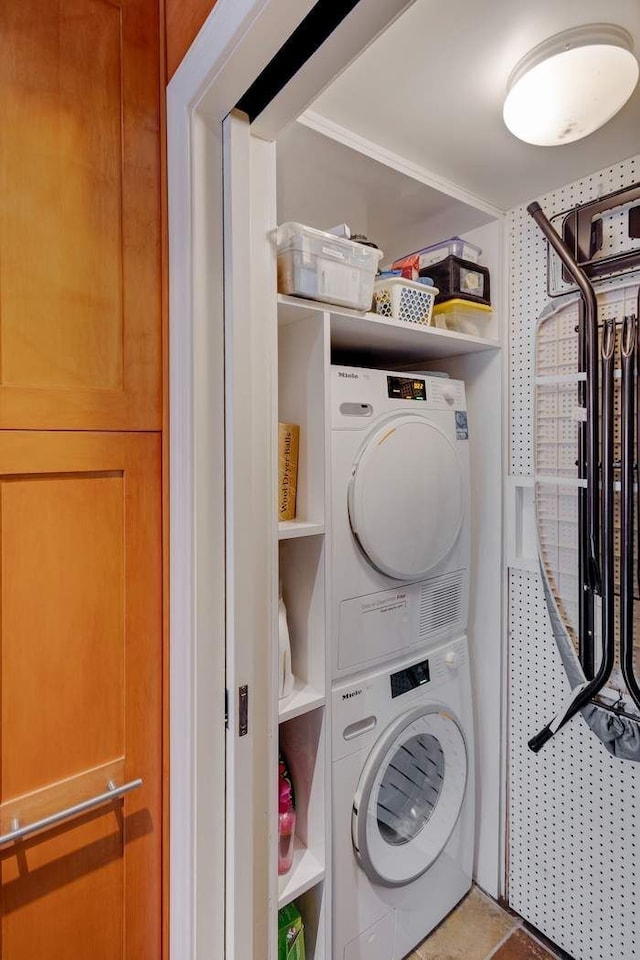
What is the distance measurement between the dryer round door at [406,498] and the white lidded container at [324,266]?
387 millimetres

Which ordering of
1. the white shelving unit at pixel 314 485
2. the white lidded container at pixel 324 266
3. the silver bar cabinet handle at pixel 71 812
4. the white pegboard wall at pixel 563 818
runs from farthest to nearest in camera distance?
1. the white pegboard wall at pixel 563 818
2. the white shelving unit at pixel 314 485
3. the white lidded container at pixel 324 266
4. the silver bar cabinet handle at pixel 71 812

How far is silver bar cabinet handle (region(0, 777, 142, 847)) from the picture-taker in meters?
0.86

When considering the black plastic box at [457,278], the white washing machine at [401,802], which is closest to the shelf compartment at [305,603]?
the white washing machine at [401,802]

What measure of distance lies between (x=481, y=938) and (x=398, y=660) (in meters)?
1.08

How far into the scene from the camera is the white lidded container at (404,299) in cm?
145

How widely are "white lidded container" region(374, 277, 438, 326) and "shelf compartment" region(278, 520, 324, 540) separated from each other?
664 millimetres

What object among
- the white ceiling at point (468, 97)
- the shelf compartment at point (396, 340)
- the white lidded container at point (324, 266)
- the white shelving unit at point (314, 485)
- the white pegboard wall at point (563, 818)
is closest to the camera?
the white ceiling at point (468, 97)

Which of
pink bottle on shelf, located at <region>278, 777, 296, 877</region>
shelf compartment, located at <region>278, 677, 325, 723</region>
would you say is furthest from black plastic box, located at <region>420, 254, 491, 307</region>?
pink bottle on shelf, located at <region>278, 777, 296, 877</region>

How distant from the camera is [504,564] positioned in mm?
1817

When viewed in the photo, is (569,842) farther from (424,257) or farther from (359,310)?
(424,257)

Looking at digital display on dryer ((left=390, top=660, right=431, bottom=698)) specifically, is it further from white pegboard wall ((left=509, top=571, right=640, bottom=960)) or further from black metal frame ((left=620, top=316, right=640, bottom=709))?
black metal frame ((left=620, top=316, right=640, bottom=709))

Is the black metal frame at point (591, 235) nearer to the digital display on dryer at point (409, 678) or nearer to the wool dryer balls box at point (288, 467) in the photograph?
the wool dryer balls box at point (288, 467)

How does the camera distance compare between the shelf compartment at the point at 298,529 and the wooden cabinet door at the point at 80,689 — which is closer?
the wooden cabinet door at the point at 80,689


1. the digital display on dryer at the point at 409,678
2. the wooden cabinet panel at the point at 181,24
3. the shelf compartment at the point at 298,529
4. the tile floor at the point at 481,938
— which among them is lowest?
the tile floor at the point at 481,938
